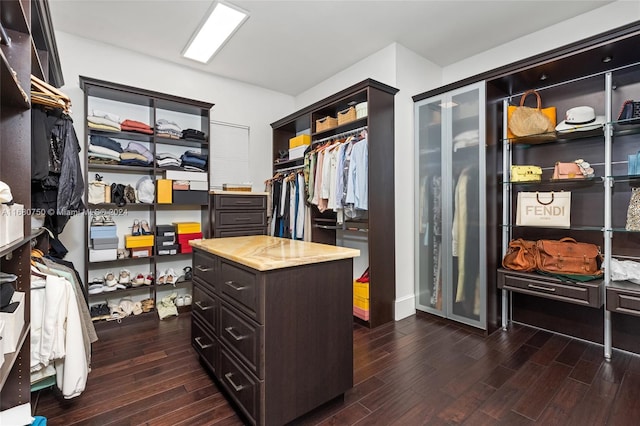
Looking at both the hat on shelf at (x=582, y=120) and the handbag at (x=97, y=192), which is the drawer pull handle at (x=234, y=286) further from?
the hat on shelf at (x=582, y=120)

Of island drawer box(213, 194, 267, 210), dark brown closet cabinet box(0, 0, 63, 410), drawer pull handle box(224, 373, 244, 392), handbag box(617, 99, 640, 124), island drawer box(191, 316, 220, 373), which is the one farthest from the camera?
island drawer box(213, 194, 267, 210)

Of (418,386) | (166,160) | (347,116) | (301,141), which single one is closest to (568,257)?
(418,386)

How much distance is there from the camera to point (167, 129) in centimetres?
342

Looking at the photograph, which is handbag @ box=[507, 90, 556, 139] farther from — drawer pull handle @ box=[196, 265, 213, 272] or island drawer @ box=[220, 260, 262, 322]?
drawer pull handle @ box=[196, 265, 213, 272]

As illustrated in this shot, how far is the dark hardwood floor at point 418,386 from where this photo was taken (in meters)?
1.73

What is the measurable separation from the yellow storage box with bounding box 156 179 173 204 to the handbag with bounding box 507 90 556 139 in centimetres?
341

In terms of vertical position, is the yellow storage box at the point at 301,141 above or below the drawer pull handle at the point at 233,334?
above

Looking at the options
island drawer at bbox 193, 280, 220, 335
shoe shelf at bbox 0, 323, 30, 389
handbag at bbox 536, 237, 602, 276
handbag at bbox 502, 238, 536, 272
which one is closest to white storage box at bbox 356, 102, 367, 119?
handbag at bbox 502, 238, 536, 272

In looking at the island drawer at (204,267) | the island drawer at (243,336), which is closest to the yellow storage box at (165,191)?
the island drawer at (204,267)

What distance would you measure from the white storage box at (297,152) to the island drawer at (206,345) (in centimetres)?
239

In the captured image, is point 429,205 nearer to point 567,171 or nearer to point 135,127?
point 567,171

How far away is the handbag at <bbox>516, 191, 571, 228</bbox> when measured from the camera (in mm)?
2604

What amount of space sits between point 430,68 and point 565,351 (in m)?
3.12

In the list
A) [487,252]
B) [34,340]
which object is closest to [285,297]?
[34,340]
